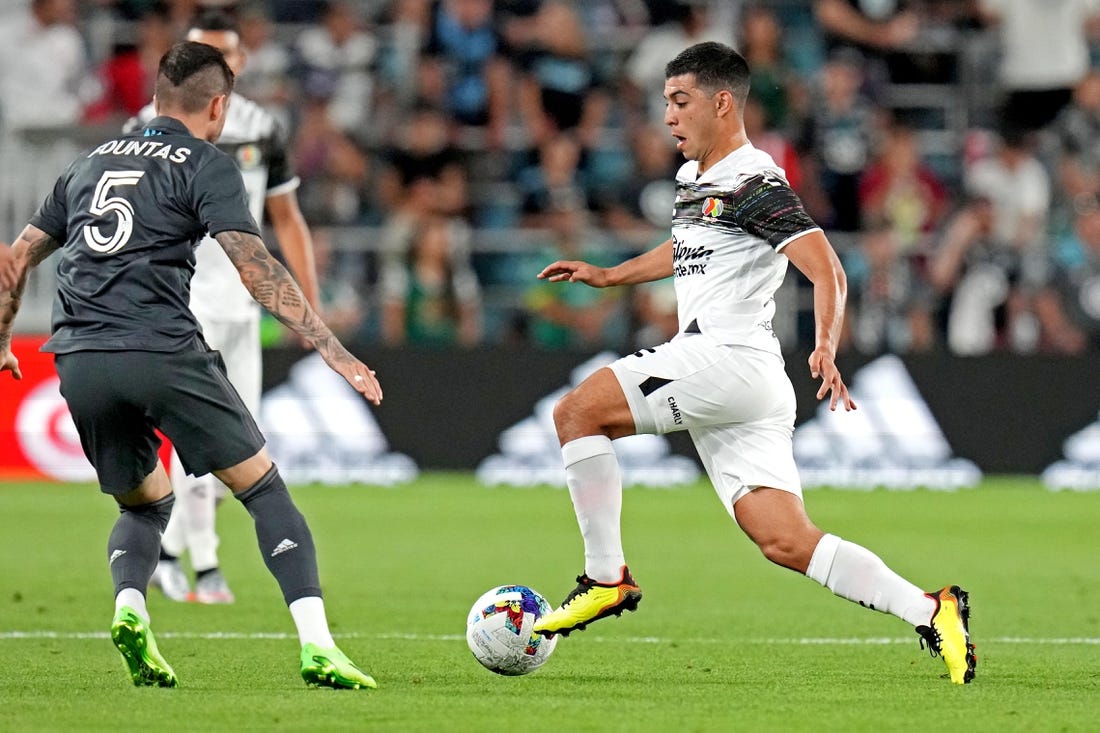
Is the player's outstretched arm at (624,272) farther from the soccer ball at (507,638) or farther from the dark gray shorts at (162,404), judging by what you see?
the dark gray shorts at (162,404)

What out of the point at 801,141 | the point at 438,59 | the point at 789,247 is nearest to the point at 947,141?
the point at 801,141

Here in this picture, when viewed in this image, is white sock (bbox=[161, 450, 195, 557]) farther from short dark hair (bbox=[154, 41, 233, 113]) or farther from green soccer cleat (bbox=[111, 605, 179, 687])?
short dark hair (bbox=[154, 41, 233, 113])

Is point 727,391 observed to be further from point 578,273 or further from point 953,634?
point 953,634

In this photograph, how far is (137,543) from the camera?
21.6 ft

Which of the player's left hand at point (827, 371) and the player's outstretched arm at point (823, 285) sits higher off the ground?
the player's outstretched arm at point (823, 285)

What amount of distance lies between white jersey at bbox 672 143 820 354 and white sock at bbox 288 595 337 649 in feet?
6.06

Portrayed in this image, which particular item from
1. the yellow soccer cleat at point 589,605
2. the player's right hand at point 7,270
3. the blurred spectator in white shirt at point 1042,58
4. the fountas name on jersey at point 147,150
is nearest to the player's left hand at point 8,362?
the player's right hand at point 7,270

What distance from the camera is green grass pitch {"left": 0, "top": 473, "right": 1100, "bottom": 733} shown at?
19.5 feet

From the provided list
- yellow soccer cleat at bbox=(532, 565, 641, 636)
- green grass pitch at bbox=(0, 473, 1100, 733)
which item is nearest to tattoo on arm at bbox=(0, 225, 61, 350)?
green grass pitch at bbox=(0, 473, 1100, 733)

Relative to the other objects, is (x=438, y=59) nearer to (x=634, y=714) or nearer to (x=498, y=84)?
(x=498, y=84)

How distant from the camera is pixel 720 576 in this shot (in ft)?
36.1

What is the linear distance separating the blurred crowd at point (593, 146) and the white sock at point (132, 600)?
1108 centimetres

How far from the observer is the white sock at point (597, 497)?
6.96 meters

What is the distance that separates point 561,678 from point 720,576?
418cm
